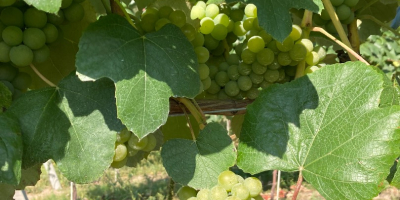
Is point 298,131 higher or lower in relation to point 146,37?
lower

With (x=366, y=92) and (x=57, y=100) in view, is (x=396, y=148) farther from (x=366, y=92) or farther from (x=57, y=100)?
(x=57, y=100)

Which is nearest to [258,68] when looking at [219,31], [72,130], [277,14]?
[219,31]

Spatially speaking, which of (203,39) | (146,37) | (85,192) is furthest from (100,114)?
(85,192)

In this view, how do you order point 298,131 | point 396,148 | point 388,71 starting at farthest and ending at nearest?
point 388,71, point 298,131, point 396,148

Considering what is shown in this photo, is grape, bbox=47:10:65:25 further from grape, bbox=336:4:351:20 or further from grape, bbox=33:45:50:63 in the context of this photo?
grape, bbox=336:4:351:20

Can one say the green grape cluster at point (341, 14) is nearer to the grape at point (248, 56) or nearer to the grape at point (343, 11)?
the grape at point (343, 11)

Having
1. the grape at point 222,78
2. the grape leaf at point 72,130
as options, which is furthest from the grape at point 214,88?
the grape leaf at point 72,130
